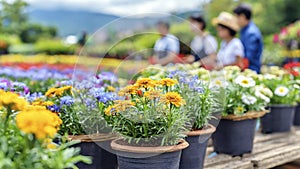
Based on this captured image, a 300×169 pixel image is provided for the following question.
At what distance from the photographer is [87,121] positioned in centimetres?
206

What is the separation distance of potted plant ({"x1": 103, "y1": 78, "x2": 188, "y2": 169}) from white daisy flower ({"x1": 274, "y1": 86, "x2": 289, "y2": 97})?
167 cm

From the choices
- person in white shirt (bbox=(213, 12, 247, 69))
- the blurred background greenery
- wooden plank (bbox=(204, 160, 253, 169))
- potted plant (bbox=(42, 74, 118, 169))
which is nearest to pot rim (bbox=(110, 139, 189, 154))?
potted plant (bbox=(42, 74, 118, 169))

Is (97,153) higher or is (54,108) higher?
(54,108)

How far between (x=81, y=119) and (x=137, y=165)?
361 mm

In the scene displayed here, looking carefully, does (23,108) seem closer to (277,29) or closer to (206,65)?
(206,65)

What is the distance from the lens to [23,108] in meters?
1.50

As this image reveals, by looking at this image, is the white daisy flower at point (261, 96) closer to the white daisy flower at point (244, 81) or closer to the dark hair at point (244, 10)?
the white daisy flower at point (244, 81)

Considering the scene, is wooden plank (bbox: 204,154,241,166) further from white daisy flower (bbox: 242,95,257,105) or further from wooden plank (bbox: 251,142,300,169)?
white daisy flower (bbox: 242,95,257,105)

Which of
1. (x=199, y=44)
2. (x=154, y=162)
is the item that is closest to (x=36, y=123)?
(x=154, y=162)

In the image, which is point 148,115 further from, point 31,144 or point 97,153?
point 31,144

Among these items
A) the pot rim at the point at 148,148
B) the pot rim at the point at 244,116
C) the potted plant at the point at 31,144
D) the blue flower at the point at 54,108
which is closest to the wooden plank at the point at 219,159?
the pot rim at the point at 244,116

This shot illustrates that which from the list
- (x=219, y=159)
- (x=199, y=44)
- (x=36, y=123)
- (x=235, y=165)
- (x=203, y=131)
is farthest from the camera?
(x=199, y=44)

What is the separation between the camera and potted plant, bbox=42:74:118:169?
2062 millimetres

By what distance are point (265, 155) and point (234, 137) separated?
8.8 inches
